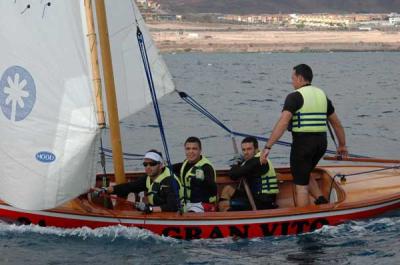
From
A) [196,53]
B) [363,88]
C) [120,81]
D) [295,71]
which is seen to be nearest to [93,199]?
[120,81]

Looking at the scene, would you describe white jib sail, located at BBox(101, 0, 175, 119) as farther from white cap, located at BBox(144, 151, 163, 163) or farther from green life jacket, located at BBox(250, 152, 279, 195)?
green life jacket, located at BBox(250, 152, 279, 195)

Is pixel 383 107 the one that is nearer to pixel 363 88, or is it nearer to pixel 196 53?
pixel 363 88

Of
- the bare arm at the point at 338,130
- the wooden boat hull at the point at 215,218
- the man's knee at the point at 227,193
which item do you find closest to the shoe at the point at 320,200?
the wooden boat hull at the point at 215,218

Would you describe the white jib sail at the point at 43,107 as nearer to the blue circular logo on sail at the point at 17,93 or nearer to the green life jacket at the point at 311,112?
the blue circular logo on sail at the point at 17,93

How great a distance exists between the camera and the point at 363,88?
47.8 m

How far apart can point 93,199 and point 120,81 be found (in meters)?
1.60

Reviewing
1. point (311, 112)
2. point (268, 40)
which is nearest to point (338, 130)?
point (311, 112)

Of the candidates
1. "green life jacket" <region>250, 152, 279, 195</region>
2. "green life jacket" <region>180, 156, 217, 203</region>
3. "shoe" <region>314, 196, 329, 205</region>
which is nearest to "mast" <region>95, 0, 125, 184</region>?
"green life jacket" <region>180, 156, 217, 203</region>

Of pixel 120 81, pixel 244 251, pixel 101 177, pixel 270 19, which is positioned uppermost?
pixel 270 19

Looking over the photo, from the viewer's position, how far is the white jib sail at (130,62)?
1291 cm

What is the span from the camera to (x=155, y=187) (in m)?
12.4

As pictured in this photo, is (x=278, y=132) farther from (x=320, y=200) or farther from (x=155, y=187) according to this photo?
(x=155, y=187)

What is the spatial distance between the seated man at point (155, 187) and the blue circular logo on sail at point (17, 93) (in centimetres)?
155

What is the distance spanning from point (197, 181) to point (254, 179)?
729 millimetres
